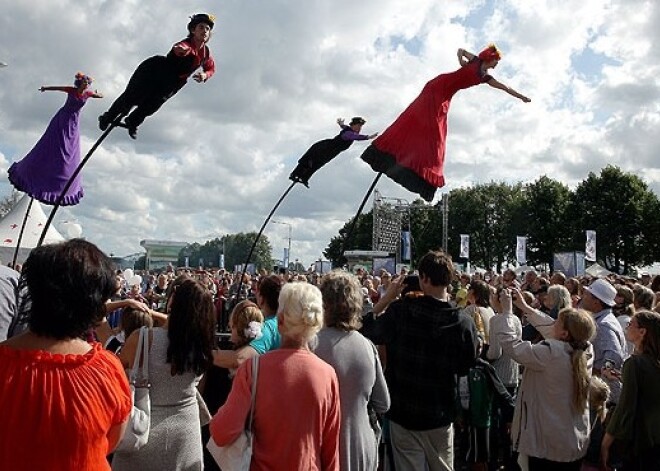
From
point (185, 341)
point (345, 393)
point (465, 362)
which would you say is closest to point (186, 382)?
point (185, 341)

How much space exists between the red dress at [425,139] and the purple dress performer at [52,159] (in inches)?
141

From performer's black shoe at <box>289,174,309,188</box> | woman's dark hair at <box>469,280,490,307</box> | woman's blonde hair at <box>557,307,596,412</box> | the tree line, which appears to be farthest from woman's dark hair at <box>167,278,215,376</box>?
the tree line

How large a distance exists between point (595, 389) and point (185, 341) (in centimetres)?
314

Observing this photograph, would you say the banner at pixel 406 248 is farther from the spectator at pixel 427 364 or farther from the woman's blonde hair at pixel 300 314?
the woman's blonde hair at pixel 300 314

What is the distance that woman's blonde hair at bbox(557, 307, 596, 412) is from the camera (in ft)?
14.7

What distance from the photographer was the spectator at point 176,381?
3.53 meters

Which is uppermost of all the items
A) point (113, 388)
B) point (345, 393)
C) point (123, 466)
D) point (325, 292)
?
point (325, 292)

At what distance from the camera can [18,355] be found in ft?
7.07

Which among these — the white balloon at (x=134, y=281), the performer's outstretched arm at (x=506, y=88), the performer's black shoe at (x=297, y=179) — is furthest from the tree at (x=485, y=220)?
the performer's outstretched arm at (x=506, y=88)

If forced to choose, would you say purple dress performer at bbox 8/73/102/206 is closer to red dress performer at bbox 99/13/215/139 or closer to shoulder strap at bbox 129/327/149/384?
red dress performer at bbox 99/13/215/139

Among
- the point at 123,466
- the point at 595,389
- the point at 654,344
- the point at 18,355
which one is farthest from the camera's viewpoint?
the point at 595,389

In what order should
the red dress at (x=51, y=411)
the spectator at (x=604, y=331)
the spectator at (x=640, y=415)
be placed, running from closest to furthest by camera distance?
the red dress at (x=51, y=411) < the spectator at (x=640, y=415) < the spectator at (x=604, y=331)

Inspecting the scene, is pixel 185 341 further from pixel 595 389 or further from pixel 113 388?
pixel 595 389

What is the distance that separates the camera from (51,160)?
7.96 m
